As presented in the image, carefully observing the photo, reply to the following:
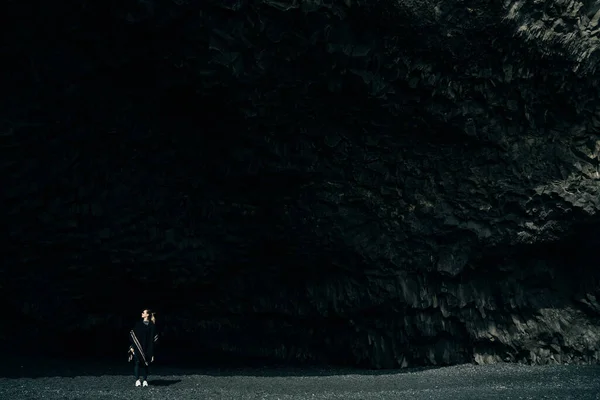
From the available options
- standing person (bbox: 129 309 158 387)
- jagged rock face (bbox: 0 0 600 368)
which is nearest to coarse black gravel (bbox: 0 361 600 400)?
standing person (bbox: 129 309 158 387)

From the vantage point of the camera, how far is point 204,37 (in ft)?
36.7

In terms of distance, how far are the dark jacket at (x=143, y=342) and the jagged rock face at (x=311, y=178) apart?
2260 mm

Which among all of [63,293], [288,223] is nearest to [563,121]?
[288,223]

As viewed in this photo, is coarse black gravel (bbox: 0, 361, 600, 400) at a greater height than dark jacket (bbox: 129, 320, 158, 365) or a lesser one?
lesser

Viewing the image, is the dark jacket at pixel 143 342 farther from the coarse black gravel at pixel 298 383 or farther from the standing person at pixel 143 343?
the coarse black gravel at pixel 298 383

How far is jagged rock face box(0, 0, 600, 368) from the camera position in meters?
11.6

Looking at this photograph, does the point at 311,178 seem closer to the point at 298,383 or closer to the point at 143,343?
the point at 298,383

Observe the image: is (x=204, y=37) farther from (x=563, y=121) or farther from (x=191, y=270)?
(x=563, y=121)

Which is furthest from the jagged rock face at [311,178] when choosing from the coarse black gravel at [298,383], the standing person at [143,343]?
the standing person at [143,343]

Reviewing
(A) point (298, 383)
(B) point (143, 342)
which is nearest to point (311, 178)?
(A) point (298, 383)

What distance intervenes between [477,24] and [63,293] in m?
10.9

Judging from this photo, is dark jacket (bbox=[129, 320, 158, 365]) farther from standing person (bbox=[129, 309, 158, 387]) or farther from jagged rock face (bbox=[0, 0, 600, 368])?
jagged rock face (bbox=[0, 0, 600, 368])

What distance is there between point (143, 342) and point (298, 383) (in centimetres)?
328

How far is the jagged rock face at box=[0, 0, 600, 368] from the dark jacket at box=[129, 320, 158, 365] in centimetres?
226
